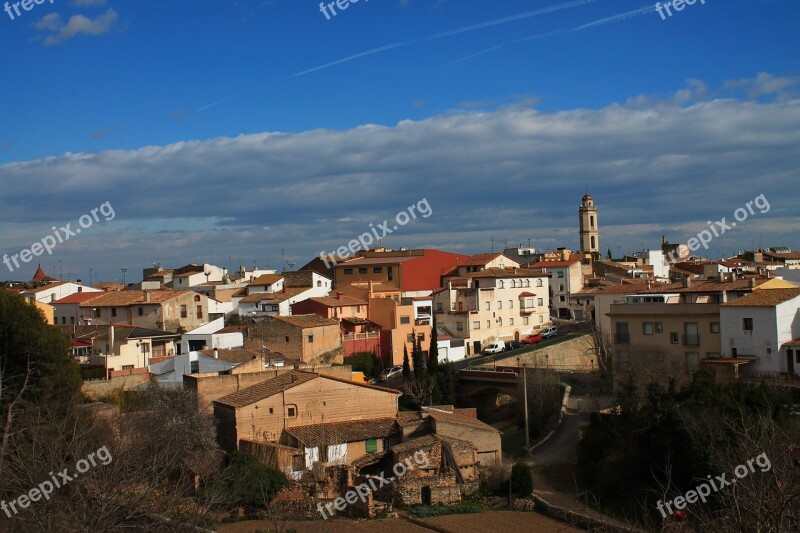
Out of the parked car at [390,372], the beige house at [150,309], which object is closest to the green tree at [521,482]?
the parked car at [390,372]

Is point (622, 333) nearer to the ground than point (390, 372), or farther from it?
farther from it

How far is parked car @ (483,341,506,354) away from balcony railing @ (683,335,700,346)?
59.2 ft

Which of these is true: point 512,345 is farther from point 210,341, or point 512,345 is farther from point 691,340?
point 210,341

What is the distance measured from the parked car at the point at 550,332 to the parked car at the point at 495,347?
2.91 metres

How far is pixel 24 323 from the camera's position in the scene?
32406mm

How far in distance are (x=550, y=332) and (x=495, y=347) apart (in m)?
4.59

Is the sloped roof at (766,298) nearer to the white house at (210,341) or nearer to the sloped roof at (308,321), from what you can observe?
the sloped roof at (308,321)

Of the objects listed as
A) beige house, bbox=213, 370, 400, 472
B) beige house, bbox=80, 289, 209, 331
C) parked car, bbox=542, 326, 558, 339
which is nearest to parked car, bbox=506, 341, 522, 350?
parked car, bbox=542, 326, 558, 339

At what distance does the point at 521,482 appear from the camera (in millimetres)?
27641

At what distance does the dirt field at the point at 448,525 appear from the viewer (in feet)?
78.6

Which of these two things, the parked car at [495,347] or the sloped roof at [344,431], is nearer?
the sloped roof at [344,431]

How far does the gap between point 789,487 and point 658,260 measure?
74.9 meters

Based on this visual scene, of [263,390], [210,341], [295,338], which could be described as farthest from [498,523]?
[210,341]

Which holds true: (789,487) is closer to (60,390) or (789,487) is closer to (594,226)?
(60,390)
